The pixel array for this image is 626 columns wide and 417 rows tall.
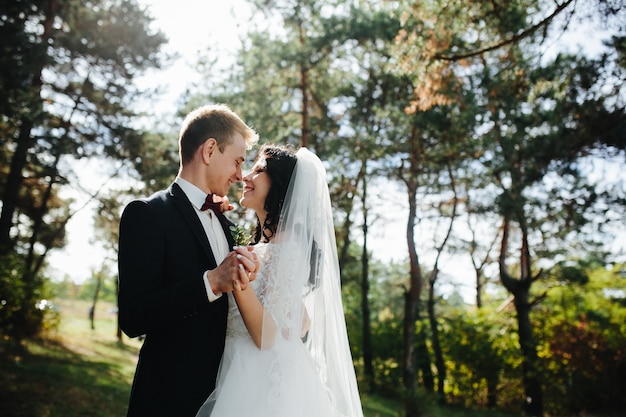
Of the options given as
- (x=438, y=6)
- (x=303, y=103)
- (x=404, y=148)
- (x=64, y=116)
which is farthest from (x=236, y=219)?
(x=438, y=6)

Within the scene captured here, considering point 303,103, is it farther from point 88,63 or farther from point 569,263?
point 569,263

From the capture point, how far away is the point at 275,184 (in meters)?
3.22

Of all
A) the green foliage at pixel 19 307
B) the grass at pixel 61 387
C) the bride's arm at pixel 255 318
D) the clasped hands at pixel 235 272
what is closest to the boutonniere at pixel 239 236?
the bride's arm at pixel 255 318

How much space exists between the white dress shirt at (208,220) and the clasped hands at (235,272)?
49cm

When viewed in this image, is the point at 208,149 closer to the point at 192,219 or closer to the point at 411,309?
the point at 192,219

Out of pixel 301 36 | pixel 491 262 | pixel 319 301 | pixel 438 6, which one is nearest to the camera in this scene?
pixel 319 301

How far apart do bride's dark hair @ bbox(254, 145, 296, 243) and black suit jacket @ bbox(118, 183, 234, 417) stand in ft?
2.58

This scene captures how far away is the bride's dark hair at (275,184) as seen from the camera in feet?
10.5

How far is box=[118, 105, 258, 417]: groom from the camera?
6.85ft

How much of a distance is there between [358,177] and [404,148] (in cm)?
237

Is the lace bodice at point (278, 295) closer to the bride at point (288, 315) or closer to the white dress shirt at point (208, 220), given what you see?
the bride at point (288, 315)

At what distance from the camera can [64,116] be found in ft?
45.3

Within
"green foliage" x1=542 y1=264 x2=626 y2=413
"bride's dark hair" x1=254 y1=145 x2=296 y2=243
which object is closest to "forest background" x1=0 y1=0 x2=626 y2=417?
"green foliage" x1=542 y1=264 x2=626 y2=413

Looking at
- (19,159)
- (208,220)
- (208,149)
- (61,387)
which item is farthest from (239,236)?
(19,159)
